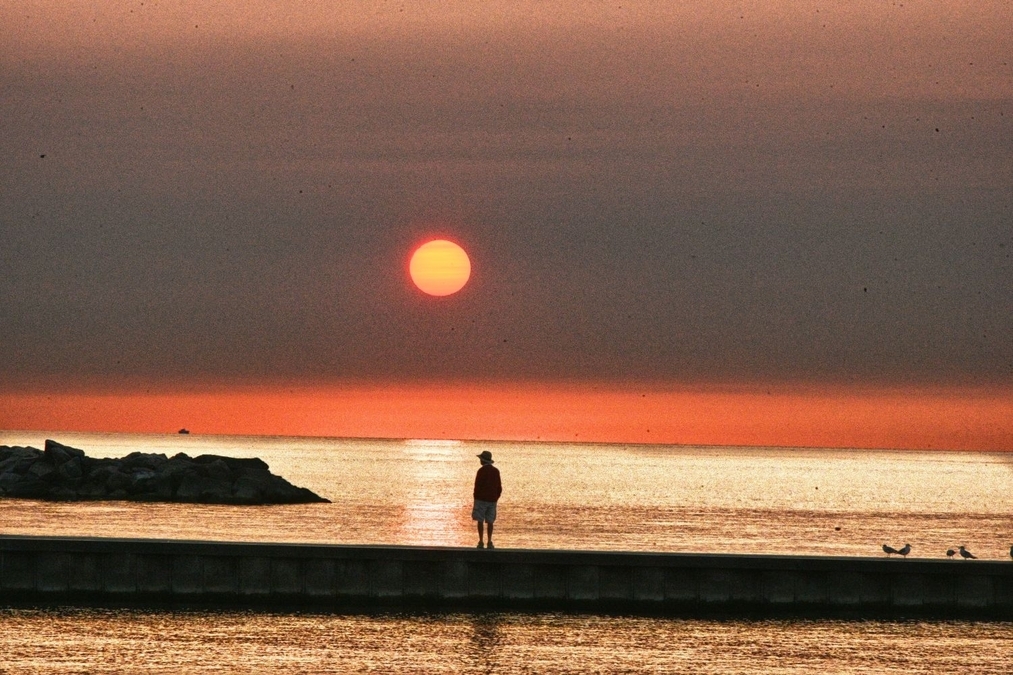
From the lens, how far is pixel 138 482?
10525 centimetres

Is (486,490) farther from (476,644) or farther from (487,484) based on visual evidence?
(476,644)

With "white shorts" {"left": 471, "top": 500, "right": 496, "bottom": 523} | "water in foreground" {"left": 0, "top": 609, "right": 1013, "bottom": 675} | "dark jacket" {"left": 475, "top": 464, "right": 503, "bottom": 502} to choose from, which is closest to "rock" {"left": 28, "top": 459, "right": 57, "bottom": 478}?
"water in foreground" {"left": 0, "top": 609, "right": 1013, "bottom": 675}

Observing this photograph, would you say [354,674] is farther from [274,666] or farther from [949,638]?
[949,638]

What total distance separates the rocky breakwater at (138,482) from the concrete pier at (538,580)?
7113cm

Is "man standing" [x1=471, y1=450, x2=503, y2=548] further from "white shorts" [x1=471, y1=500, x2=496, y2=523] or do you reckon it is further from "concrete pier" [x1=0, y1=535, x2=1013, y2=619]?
"concrete pier" [x1=0, y1=535, x2=1013, y2=619]

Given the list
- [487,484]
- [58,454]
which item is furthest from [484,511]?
[58,454]

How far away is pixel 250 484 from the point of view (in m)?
108

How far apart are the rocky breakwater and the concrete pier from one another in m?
71.1

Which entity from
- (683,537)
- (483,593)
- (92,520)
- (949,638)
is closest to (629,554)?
(483,593)

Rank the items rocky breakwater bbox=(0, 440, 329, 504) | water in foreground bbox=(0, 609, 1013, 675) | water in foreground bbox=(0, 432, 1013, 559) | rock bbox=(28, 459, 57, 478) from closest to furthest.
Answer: water in foreground bbox=(0, 609, 1013, 675), water in foreground bbox=(0, 432, 1013, 559), rocky breakwater bbox=(0, 440, 329, 504), rock bbox=(28, 459, 57, 478)

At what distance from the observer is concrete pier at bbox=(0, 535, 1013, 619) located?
32.7 metres

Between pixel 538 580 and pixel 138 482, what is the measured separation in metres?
78.0

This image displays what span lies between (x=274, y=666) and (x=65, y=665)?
362cm

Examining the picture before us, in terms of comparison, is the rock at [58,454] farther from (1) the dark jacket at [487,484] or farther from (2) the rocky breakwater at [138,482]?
(1) the dark jacket at [487,484]
